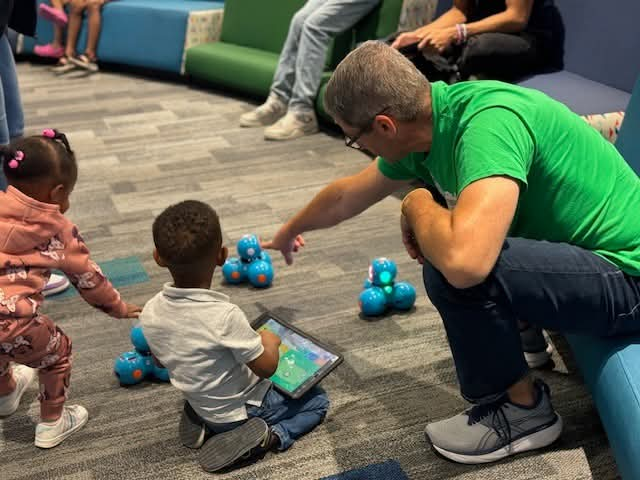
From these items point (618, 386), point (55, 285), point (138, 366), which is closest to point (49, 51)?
point (55, 285)

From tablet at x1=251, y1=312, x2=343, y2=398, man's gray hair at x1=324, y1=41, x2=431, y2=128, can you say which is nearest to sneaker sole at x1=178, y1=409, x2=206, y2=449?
tablet at x1=251, y1=312, x2=343, y2=398

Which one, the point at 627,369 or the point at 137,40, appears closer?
the point at 627,369

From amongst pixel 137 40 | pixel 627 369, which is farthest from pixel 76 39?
pixel 627 369

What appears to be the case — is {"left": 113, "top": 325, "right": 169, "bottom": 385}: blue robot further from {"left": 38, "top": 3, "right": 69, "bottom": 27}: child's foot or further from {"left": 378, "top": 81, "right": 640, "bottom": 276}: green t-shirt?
{"left": 38, "top": 3, "right": 69, "bottom": 27}: child's foot

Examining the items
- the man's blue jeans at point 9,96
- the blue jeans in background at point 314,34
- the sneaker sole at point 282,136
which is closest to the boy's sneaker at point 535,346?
the man's blue jeans at point 9,96

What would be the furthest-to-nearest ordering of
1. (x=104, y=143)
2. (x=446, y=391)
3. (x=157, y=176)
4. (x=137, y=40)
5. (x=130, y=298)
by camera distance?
(x=137, y=40)
(x=104, y=143)
(x=157, y=176)
(x=130, y=298)
(x=446, y=391)

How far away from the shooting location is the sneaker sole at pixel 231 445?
161 cm

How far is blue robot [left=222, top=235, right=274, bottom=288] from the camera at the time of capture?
2.36 m

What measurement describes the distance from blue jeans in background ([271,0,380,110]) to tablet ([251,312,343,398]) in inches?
87.1

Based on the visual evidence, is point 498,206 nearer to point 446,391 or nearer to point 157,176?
point 446,391

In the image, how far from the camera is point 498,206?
4.28 ft

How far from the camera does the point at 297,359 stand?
1854 millimetres

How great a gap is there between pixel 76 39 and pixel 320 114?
2446 millimetres

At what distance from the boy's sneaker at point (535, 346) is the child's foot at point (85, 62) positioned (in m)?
4.41
